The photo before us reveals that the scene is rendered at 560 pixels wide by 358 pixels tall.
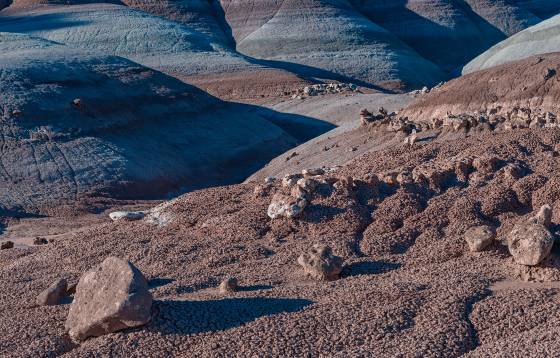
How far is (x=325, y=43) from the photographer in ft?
207

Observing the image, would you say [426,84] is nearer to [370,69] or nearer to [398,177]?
[370,69]

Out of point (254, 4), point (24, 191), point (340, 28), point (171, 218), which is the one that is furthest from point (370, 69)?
point (171, 218)

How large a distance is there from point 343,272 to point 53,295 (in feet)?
11.6

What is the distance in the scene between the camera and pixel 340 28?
65188 mm

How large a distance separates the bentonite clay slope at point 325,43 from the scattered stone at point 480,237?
45.3 metres

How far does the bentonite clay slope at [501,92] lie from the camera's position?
22.4 metres

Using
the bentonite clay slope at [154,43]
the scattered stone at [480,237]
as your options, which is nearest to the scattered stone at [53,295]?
the scattered stone at [480,237]

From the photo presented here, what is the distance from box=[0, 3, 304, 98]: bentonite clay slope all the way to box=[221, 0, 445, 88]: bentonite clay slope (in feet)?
15.9

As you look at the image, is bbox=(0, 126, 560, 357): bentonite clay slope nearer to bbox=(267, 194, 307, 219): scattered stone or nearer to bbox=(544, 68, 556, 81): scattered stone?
bbox=(267, 194, 307, 219): scattered stone

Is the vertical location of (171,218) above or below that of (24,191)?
above

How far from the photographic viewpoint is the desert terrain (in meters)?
8.58

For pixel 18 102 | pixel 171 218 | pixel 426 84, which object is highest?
pixel 171 218

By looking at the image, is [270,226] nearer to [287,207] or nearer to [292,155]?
[287,207]

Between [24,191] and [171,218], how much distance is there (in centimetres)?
1150
